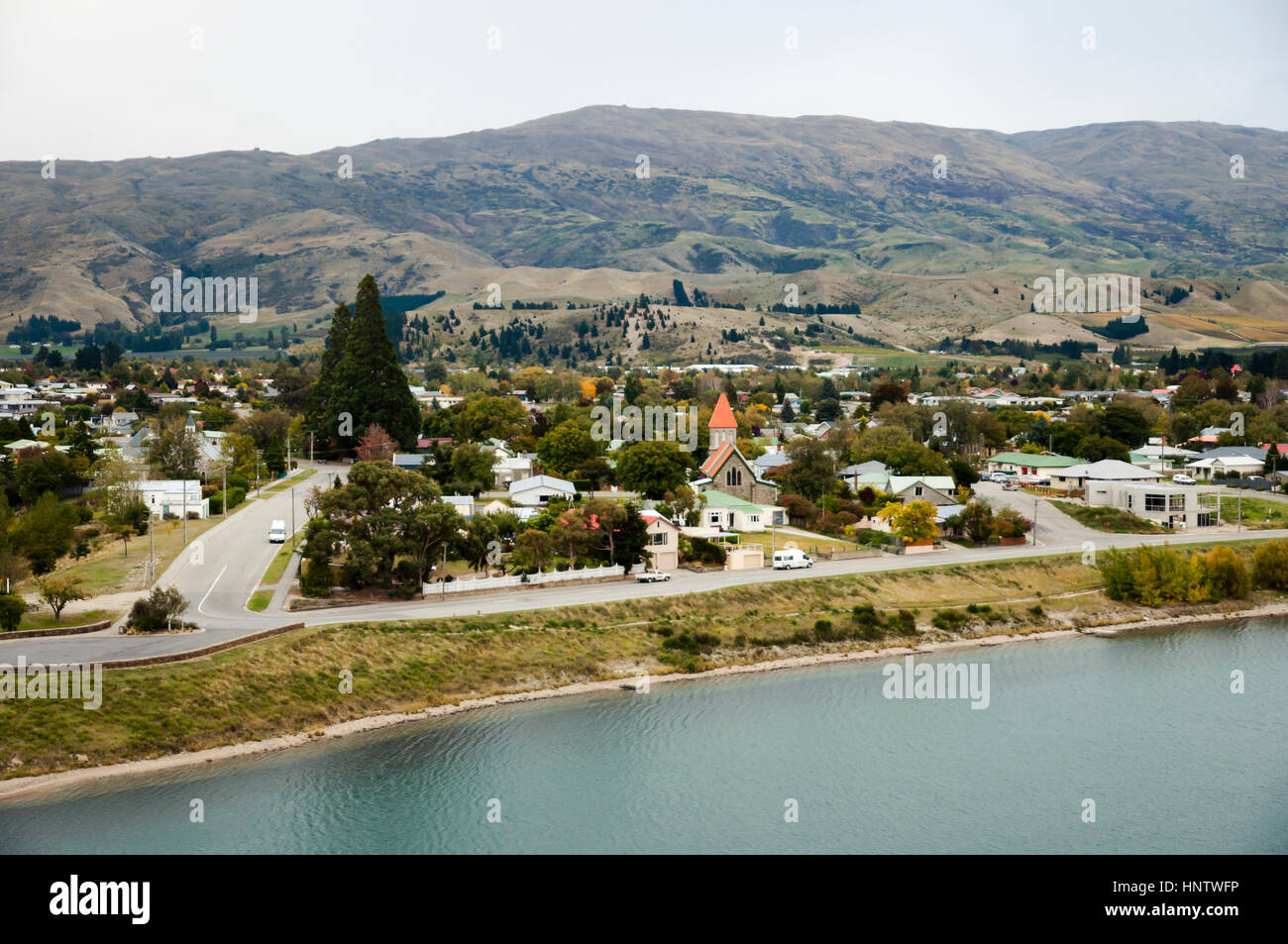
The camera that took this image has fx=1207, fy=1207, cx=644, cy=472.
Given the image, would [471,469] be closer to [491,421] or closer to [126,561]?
[491,421]

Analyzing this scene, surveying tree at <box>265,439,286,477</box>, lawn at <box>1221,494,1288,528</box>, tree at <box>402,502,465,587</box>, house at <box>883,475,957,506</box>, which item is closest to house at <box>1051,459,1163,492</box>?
lawn at <box>1221,494,1288,528</box>

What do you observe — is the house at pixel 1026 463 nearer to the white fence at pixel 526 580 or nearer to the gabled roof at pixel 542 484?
the gabled roof at pixel 542 484

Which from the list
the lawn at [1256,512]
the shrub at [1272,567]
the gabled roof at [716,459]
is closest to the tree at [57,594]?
the gabled roof at [716,459]

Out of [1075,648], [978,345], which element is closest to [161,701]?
[1075,648]

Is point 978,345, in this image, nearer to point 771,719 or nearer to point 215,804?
point 771,719

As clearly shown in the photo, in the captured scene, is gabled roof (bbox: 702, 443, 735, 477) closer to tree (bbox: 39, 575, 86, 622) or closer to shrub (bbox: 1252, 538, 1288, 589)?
shrub (bbox: 1252, 538, 1288, 589)

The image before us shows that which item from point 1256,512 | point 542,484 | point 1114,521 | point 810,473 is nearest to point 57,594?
point 542,484
